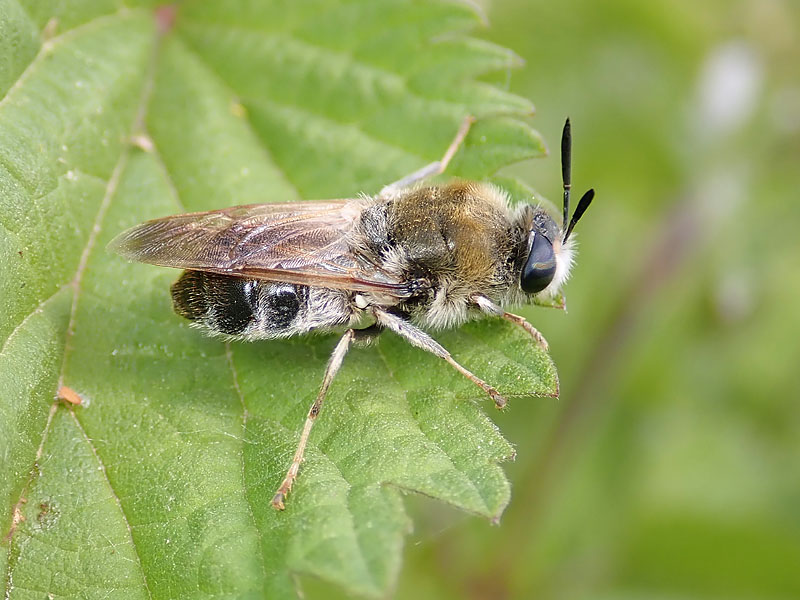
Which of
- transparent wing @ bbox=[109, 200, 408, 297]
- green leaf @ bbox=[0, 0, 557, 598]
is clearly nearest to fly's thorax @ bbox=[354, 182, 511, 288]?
transparent wing @ bbox=[109, 200, 408, 297]

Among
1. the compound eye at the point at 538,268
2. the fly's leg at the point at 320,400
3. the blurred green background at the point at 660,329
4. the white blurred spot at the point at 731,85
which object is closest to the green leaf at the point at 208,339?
the fly's leg at the point at 320,400

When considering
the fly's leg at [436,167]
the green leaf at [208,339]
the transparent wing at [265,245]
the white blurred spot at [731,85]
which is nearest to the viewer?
the green leaf at [208,339]

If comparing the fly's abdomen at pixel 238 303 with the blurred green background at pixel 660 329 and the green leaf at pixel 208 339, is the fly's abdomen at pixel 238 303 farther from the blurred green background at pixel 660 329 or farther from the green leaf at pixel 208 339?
the blurred green background at pixel 660 329

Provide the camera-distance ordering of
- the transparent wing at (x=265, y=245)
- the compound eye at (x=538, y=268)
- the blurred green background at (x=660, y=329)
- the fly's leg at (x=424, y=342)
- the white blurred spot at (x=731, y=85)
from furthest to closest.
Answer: the white blurred spot at (x=731, y=85) → the blurred green background at (x=660, y=329) → the compound eye at (x=538, y=268) → the transparent wing at (x=265, y=245) → the fly's leg at (x=424, y=342)

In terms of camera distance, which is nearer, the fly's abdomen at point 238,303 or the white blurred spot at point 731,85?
the fly's abdomen at point 238,303

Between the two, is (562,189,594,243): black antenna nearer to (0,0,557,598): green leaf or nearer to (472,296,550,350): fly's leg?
(0,0,557,598): green leaf
